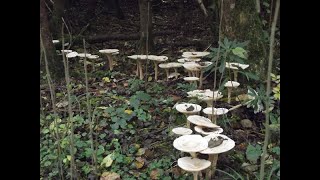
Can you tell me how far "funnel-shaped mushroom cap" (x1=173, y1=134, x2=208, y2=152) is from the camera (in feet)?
8.30

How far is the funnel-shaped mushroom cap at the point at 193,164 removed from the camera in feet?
8.32

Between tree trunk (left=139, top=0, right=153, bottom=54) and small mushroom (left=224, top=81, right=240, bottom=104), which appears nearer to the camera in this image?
small mushroom (left=224, top=81, right=240, bottom=104)

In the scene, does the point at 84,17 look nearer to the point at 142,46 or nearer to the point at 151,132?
the point at 142,46

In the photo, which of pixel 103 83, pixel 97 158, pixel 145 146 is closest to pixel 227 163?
pixel 145 146

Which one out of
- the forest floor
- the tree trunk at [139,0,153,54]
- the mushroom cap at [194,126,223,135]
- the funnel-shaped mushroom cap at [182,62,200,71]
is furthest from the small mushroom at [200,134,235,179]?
the tree trunk at [139,0,153,54]

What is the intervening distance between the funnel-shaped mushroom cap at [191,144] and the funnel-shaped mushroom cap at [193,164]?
12 centimetres

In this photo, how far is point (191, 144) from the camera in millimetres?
2582

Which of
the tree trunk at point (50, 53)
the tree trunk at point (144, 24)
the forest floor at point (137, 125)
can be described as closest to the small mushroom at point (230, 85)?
the forest floor at point (137, 125)

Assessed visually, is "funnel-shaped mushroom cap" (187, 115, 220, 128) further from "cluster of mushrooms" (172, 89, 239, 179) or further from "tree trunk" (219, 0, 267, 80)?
"tree trunk" (219, 0, 267, 80)

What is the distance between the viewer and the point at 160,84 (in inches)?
187

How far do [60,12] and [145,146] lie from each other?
4771 millimetres

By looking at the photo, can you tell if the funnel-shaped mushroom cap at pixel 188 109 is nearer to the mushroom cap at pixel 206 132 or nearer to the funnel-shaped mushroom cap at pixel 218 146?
the mushroom cap at pixel 206 132

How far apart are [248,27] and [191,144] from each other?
2219mm

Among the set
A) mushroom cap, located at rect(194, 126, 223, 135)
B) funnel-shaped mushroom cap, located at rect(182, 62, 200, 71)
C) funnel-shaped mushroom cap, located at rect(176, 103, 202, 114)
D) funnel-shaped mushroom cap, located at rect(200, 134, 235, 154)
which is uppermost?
funnel-shaped mushroom cap, located at rect(182, 62, 200, 71)
